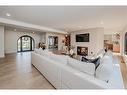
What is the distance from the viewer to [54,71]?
8.92 ft

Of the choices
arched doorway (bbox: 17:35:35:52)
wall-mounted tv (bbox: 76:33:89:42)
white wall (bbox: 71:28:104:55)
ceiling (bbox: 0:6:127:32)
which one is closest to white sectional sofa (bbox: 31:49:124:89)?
ceiling (bbox: 0:6:127:32)

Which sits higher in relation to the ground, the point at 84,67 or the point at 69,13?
the point at 69,13

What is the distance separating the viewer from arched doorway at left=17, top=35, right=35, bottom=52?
35.1 ft

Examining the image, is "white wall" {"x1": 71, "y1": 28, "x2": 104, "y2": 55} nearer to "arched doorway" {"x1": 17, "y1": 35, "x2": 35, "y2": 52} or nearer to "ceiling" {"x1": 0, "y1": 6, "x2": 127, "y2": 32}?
"ceiling" {"x1": 0, "y1": 6, "x2": 127, "y2": 32}

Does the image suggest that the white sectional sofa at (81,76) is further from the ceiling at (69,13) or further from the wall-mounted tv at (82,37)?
the wall-mounted tv at (82,37)

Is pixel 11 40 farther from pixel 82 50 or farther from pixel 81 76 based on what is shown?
pixel 81 76

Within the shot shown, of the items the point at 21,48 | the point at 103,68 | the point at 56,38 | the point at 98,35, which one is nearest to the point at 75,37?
the point at 98,35

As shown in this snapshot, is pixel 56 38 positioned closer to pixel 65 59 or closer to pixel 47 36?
pixel 47 36

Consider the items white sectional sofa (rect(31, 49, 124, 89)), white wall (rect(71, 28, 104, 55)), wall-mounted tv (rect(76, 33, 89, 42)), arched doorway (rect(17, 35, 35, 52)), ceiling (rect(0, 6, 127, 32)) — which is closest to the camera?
white sectional sofa (rect(31, 49, 124, 89))

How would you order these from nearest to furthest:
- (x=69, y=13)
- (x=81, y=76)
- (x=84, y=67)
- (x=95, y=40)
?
(x=81, y=76) → (x=84, y=67) → (x=69, y=13) → (x=95, y=40)

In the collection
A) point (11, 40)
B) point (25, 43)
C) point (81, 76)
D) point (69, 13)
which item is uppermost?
point (69, 13)

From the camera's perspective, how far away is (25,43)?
11.3 m

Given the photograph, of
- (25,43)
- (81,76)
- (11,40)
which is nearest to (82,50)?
(25,43)

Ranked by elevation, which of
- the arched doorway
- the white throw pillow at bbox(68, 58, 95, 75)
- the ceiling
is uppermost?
the ceiling
